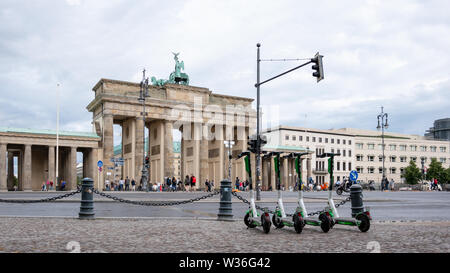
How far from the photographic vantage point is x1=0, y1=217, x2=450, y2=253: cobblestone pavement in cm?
739

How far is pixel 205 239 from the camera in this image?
28.4 ft

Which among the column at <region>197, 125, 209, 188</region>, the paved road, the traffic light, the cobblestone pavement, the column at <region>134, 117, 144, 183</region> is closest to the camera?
the cobblestone pavement

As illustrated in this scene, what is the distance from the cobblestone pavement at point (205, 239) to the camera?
291 inches

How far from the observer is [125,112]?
6419 centimetres

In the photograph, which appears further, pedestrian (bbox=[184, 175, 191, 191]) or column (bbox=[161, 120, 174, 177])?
column (bbox=[161, 120, 174, 177])

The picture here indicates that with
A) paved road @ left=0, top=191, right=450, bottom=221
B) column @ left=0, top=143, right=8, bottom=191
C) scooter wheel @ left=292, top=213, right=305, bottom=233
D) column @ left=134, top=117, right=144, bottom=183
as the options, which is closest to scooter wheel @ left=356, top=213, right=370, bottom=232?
scooter wheel @ left=292, top=213, right=305, bottom=233

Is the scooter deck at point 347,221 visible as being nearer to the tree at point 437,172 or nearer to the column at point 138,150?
the column at point 138,150

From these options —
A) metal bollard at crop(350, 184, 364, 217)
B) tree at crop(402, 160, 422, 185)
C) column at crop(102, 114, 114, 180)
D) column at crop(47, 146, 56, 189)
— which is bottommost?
tree at crop(402, 160, 422, 185)

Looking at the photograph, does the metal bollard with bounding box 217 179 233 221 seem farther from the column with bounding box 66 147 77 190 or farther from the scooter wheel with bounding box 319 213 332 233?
the column with bounding box 66 147 77 190

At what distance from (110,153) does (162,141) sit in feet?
29.8
